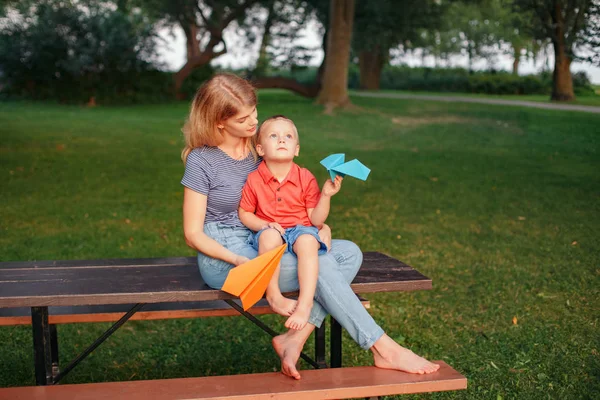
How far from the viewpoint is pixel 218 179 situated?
11.3 feet

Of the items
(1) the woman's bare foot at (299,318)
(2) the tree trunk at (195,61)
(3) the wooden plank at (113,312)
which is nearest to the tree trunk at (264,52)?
(2) the tree trunk at (195,61)

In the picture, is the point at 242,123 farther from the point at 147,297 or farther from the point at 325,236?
the point at 147,297

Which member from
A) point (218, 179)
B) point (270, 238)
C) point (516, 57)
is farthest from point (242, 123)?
point (516, 57)

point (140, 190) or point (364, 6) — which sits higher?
point (364, 6)

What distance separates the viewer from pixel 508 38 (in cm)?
5884

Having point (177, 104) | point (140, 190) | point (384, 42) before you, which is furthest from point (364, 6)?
point (140, 190)

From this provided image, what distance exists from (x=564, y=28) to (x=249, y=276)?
48.1 feet

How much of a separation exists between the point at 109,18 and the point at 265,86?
7031 mm

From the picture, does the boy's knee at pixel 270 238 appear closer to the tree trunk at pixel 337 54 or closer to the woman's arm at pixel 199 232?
the woman's arm at pixel 199 232

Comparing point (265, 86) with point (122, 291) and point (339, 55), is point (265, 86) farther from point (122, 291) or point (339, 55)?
point (122, 291)

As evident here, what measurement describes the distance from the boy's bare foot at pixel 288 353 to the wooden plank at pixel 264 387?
3 centimetres

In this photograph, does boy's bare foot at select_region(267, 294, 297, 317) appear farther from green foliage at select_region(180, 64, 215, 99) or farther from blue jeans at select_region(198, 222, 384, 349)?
green foliage at select_region(180, 64, 215, 99)

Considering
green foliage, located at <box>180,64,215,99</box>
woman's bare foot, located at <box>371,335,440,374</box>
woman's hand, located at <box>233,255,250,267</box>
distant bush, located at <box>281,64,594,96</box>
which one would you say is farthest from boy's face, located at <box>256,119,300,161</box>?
distant bush, located at <box>281,64,594,96</box>

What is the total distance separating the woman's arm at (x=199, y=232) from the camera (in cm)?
323
